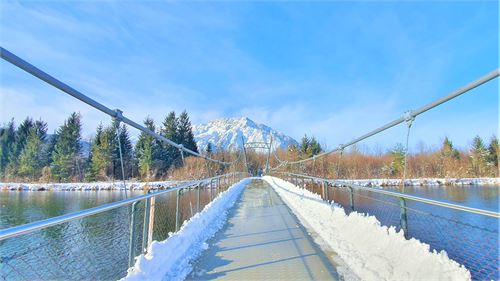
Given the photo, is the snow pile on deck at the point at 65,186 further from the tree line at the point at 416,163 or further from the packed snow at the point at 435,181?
the packed snow at the point at 435,181

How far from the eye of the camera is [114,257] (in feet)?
16.2

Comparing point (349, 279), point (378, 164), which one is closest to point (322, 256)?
point (349, 279)

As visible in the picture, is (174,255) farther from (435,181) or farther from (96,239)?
(435,181)

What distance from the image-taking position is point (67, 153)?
92.3 ft

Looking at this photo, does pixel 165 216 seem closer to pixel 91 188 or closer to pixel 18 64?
pixel 18 64

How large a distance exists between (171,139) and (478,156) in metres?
31.1

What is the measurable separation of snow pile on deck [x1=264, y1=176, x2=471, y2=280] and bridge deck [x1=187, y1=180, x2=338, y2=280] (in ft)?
0.79

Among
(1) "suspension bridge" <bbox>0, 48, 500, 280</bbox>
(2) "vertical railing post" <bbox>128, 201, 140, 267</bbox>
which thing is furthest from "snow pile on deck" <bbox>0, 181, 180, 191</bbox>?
(2) "vertical railing post" <bbox>128, 201, 140, 267</bbox>

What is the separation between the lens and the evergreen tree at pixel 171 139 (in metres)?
29.7

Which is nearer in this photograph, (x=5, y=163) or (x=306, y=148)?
(x=5, y=163)

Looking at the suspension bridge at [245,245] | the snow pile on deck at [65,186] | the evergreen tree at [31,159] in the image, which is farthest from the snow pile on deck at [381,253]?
the evergreen tree at [31,159]

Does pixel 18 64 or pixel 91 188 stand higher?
pixel 18 64

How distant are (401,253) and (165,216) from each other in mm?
4491

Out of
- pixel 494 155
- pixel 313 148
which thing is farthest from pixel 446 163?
pixel 313 148
